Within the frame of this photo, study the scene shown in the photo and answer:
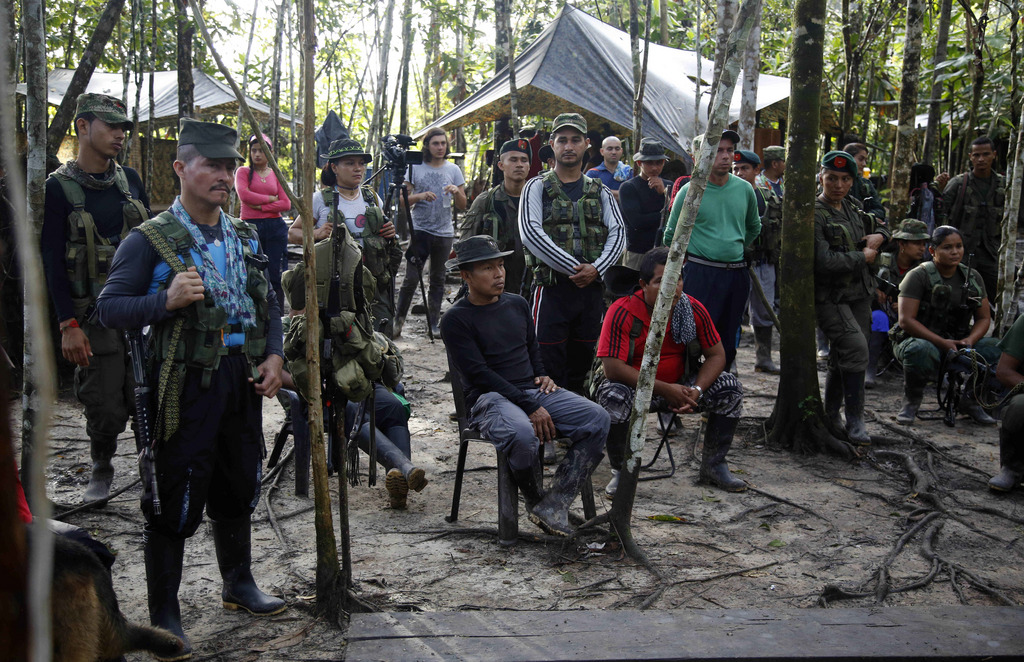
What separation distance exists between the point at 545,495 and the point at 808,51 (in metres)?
3.49

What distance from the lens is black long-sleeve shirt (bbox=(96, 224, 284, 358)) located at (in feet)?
9.65

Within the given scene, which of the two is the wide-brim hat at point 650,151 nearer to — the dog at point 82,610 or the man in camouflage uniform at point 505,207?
the man in camouflage uniform at point 505,207

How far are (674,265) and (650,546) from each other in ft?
4.63

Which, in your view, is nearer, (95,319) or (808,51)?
(95,319)

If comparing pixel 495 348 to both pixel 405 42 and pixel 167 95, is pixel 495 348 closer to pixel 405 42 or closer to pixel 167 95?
pixel 405 42

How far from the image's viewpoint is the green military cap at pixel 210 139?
3043mm

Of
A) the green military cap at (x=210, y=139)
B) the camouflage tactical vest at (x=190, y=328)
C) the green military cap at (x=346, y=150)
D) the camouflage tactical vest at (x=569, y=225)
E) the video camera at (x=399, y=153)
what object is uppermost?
the video camera at (x=399, y=153)

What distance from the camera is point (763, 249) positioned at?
709cm

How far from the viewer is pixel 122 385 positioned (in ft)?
15.4

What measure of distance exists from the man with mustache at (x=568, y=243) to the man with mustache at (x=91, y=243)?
7.91 ft

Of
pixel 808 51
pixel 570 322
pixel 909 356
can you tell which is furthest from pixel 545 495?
pixel 909 356

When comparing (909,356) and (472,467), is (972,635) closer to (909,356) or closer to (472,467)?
(472,467)

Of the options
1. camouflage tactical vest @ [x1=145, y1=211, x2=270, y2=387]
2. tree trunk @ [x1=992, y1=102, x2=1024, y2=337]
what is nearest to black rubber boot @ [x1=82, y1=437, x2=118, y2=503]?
camouflage tactical vest @ [x1=145, y1=211, x2=270, y2=387]

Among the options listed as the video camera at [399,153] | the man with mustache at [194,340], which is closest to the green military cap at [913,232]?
the video camera at [399,153]
